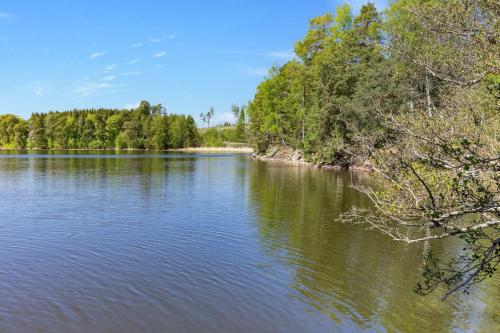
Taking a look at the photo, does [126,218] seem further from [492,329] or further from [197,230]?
[492,329]

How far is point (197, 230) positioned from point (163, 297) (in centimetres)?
1033

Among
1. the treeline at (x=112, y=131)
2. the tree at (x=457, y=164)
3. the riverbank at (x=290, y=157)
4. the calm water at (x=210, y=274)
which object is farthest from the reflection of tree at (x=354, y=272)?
the treeline at (x=112, y=131)

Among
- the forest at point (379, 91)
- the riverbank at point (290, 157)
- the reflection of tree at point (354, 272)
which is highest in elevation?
the forest at point (379, 91)

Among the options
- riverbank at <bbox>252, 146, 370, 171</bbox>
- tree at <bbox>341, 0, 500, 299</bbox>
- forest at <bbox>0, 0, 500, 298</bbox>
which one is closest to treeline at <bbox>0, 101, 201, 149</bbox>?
forest at <bbox>0, 0, 500, 298</bbox>

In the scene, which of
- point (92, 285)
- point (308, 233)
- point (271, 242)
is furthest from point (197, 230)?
point (92, 285)

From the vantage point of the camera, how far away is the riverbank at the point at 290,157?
74812 mm

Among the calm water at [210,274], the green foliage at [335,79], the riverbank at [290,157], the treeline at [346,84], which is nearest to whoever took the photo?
the calm water at [210,274]

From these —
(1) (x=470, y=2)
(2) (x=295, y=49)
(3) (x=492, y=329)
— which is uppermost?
(2) (x=295, y=49)

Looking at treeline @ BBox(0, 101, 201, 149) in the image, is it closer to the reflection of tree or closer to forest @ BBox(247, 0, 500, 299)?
forest @ BBox(247, 0, 500, 299)

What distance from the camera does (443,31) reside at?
10.4 metres

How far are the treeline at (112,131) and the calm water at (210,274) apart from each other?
160392 millimetres

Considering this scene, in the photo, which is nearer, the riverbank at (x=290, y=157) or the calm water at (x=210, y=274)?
the calm water at (x=210, y=274)

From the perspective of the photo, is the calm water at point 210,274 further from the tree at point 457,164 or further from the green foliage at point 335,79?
the green foliage at point 335,79

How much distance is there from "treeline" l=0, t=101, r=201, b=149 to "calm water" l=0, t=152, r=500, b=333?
160 metres
